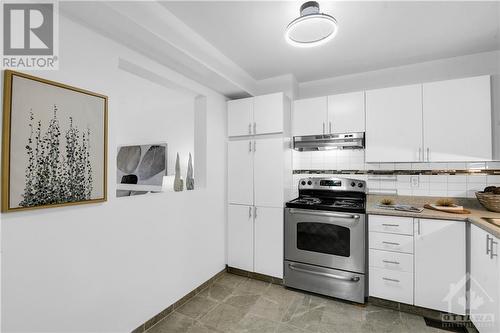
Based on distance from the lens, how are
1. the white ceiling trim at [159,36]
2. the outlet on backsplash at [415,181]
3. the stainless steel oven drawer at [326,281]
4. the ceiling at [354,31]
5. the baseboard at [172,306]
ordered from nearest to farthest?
the white ceiling trim at [159,36] < the ceiling at [354,31] < the baseboard at [172,306] < the stainless steel oven drawer at [326,281] < the outlet on backsplash at [415,181]

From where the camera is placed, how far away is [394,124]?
2545 millimetres

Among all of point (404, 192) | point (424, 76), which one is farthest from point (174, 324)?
point (424, 76)

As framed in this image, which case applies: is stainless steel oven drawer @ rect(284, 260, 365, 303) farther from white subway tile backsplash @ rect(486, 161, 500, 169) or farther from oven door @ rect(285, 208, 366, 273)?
white subway tile backsplash @ rect(486, 161, 500, 169)

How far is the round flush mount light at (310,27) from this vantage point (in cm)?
154

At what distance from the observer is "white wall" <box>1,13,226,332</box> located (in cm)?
129

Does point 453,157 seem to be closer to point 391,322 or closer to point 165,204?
point 391,322

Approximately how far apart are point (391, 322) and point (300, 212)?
1230 millimetres

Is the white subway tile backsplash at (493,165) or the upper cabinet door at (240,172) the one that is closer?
the white subway tile backsplash at (493,165)

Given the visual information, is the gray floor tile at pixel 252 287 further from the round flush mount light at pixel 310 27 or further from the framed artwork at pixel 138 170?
the round flush mount light at pixel 310 27

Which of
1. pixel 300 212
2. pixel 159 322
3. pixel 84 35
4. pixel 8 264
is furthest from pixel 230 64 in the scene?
pixel 159 322

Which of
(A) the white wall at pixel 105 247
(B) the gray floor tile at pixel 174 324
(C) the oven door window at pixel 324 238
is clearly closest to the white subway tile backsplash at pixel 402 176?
(C) the oven door window at pixel 324 238

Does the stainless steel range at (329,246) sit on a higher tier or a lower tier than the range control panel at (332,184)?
lower

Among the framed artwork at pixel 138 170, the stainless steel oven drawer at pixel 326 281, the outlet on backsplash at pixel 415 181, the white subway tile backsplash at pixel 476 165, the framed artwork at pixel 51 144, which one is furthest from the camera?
the framed artwork at pixel 138 170

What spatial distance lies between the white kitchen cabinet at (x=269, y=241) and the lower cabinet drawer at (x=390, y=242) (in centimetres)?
96
